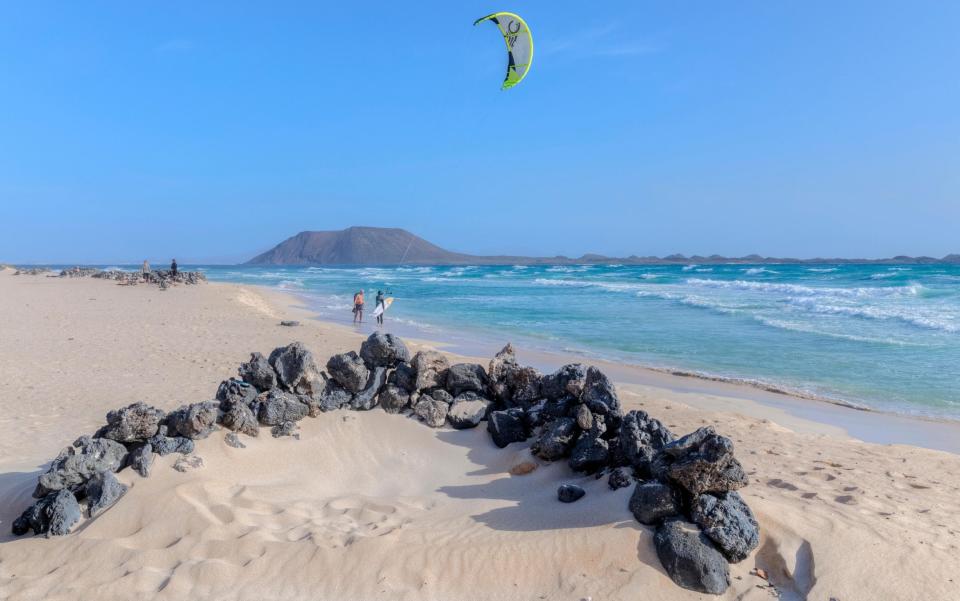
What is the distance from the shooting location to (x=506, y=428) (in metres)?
6.00

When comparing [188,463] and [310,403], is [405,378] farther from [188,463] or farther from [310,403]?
[188,463]

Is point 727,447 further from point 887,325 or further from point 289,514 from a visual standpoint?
point 887,325

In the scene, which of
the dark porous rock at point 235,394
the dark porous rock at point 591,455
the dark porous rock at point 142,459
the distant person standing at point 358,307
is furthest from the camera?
the distant person standing at point 358,307

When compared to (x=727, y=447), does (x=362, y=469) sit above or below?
below

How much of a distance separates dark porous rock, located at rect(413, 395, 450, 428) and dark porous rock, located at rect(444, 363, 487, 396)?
289mm

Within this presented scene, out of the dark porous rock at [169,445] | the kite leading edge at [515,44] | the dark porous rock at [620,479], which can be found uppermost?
the kite leading edge at [515,44]

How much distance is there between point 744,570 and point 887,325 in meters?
19.2

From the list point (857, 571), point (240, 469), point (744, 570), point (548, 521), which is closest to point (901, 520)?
point (857, 571)

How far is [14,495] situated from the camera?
16.4ft

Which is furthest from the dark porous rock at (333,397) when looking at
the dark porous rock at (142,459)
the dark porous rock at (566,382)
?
the dark porous rock at (566,382)

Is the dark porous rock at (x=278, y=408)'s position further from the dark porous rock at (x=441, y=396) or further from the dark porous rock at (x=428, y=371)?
the dark porous rock at (x=441, y=396)

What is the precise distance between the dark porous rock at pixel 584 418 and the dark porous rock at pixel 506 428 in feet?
2.46

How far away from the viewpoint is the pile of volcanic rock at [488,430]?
401cm

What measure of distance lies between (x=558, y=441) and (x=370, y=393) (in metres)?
2.20
